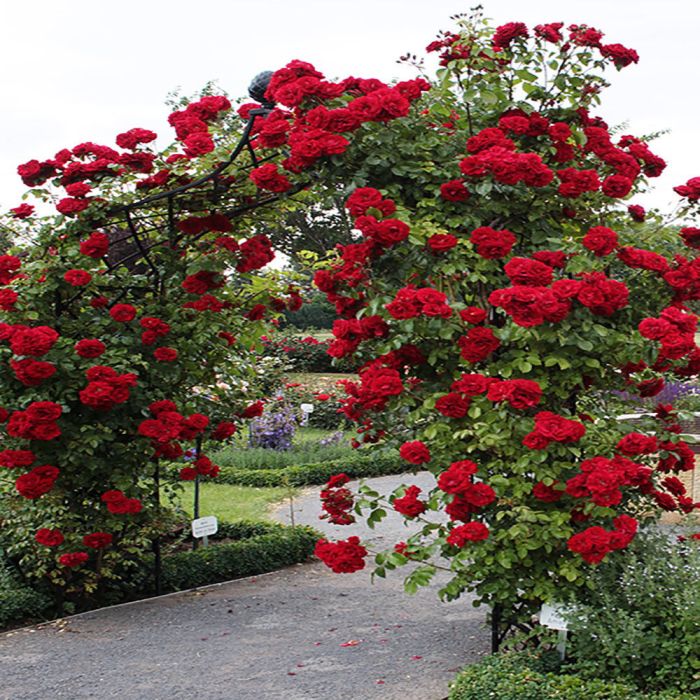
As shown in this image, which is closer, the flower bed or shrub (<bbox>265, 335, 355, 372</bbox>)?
the flower bed

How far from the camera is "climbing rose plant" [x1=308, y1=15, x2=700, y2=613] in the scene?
3.79 meters

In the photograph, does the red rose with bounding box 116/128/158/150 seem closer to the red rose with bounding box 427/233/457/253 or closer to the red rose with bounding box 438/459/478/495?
the red rose with bounding box 427/233/457/253

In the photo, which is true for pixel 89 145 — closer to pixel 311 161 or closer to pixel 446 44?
pixel 311 161

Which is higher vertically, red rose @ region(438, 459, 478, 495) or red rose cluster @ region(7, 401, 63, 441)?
red rose cluster @ region(7, 401, 63, 441)

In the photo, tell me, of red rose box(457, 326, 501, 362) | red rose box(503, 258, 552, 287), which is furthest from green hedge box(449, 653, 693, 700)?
red rose box(503, 258, 552, 287)

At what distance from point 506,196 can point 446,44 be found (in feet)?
2.69

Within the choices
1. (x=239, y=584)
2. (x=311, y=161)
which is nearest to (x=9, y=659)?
(x=239, y=584)

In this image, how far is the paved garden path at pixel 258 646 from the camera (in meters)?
4.27

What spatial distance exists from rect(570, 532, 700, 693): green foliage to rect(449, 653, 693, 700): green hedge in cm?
9

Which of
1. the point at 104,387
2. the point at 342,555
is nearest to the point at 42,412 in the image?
the point at 104,387

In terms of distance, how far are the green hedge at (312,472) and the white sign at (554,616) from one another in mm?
5726

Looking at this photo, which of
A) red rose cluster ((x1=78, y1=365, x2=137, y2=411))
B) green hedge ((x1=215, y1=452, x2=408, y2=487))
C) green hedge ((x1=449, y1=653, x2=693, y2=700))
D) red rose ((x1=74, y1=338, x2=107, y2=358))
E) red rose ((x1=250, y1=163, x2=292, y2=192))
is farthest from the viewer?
green hedge ((x1=215, y1=452, x2=408, y2=487))

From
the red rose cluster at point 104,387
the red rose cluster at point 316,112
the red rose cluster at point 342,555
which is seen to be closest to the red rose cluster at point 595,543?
the red rose cluster at point 342,555

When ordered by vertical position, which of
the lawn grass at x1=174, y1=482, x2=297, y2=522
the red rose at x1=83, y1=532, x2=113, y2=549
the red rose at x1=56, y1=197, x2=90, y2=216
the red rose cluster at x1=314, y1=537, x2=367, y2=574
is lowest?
the lawn grass at x1=174, y1=482, x2=297, y2=522
